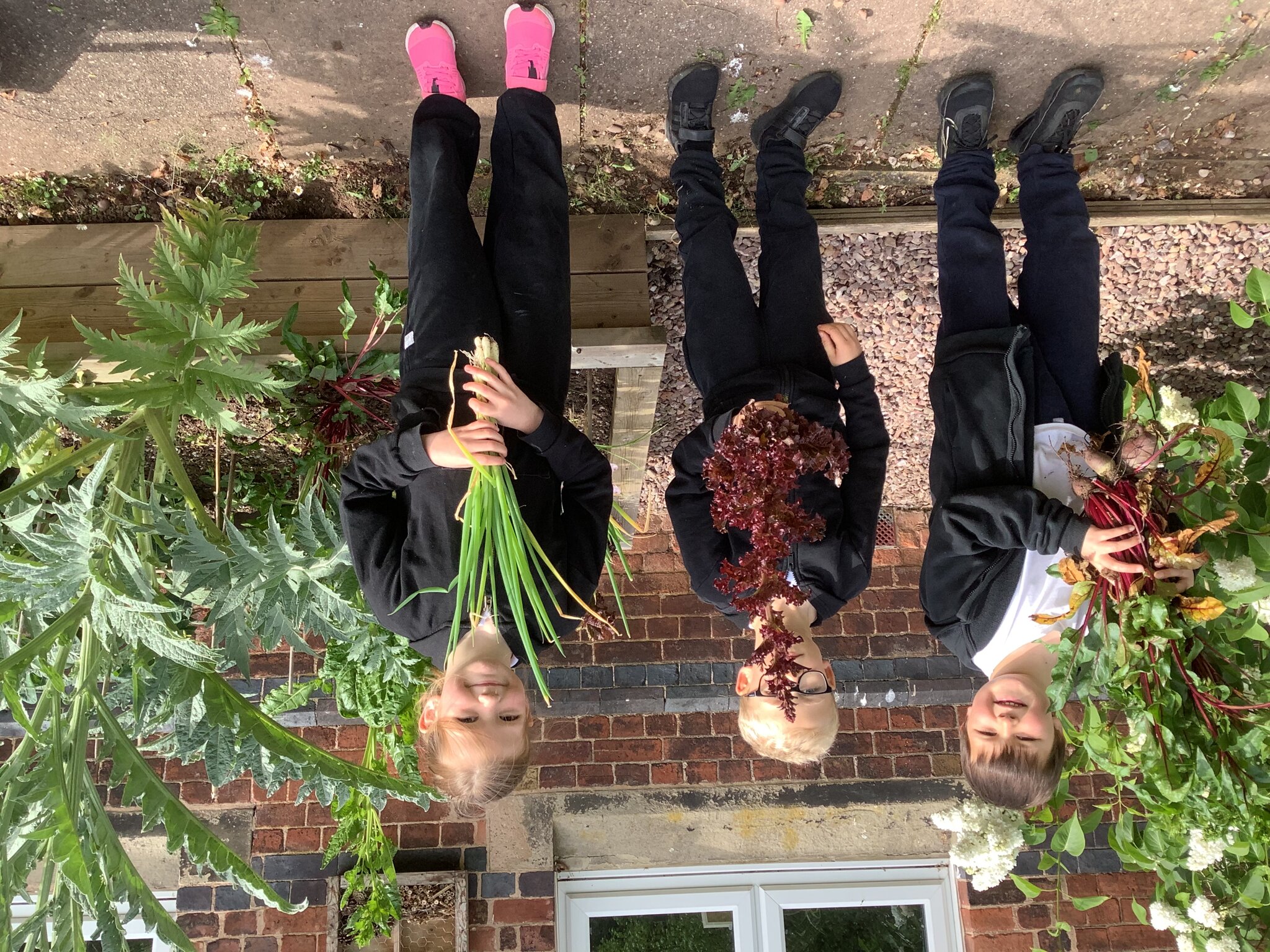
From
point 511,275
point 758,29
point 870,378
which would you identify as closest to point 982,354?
point 870,378

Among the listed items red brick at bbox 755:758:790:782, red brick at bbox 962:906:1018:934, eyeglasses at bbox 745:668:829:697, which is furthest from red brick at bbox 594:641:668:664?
red brick at bbox 962:906:1018:934

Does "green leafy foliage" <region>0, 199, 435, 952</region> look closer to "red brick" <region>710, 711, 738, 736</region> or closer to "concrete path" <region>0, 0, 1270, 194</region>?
"concrete path" <region>0, 0, 1270, 194</region>

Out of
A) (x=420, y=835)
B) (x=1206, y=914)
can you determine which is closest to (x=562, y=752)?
(x=420, y=835)

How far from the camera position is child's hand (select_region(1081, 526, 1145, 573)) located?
1579mm

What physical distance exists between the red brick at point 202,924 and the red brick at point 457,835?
820 mm

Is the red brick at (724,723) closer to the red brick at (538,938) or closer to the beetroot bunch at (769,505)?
the red brick at (538,938)

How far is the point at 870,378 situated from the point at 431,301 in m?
1.06

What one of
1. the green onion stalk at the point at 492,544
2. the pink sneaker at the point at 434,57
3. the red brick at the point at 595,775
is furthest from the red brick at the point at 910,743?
the pink sneaker at the point at 434,57

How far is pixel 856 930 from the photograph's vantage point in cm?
311

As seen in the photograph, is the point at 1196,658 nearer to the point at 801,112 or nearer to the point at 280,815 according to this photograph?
the point at 801,112

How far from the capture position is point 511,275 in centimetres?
207

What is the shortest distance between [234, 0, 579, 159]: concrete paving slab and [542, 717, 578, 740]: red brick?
6.61ft

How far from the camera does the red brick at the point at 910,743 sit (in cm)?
314

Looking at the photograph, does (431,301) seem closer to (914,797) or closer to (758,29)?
(758,29)
